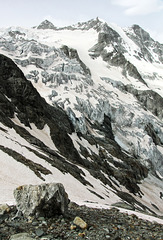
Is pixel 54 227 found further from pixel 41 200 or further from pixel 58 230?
pixel 41 200

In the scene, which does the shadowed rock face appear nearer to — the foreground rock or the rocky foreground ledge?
the rocky foreground ledge

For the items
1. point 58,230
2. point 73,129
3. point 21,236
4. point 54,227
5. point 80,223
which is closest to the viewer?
point 21,236

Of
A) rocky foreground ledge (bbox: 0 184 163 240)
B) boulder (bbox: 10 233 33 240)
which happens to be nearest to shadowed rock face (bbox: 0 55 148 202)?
rocky foreground ledge (bbox: 0 184 163 240)

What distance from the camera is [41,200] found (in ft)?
46.2

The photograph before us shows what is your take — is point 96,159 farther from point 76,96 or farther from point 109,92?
point 109,92

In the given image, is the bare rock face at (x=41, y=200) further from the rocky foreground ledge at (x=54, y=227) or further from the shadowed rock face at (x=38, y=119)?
the shadowed rock face at (x=38, y=119)

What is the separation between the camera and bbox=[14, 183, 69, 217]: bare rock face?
13938mm

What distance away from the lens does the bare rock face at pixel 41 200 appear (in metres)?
13.9

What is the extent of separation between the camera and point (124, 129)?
15650 centimetres

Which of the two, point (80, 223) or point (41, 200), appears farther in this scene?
point (41, 200)

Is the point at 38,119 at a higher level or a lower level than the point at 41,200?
higher

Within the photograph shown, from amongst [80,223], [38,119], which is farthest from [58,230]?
[38,119]

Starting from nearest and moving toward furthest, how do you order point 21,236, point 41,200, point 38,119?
point 21,236
point 41,200
point 38,119

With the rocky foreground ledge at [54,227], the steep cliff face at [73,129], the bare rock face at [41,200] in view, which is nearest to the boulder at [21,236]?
the rocky foreground ledge at [54,227]
